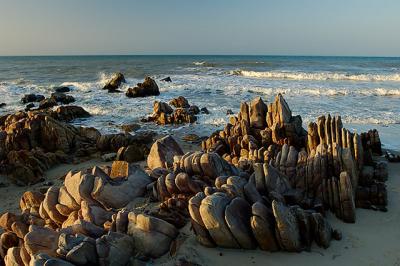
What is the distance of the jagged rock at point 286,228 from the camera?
19.7 feet

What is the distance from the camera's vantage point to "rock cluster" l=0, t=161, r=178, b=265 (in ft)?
18.1

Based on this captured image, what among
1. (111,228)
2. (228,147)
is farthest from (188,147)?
(111,228)

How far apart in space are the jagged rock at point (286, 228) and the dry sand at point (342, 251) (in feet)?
0.54

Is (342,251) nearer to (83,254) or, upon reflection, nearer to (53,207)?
(83,254)

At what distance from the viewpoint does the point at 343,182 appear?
744 centimetres

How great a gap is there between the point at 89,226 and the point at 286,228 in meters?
3.01

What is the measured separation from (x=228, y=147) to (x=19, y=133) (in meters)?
8.31

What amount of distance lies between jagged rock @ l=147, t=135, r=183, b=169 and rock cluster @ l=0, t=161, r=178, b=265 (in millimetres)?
1285

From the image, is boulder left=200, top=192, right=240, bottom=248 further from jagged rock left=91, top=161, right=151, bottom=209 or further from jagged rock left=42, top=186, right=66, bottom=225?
jagged rock left=42, top=186, right=66, bottom=225

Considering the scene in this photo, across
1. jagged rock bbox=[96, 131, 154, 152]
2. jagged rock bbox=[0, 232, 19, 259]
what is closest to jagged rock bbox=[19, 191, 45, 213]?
jagged rock bbox=[0, 232, 19, 259]

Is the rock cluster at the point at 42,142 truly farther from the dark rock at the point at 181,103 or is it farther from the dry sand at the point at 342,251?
the dry sand at the point at 342,251

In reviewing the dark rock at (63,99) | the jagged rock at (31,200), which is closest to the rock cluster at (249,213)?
the jagged rock at (31,200)

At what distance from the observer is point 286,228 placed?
601 centimetres

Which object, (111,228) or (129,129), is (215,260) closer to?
(111,228)
